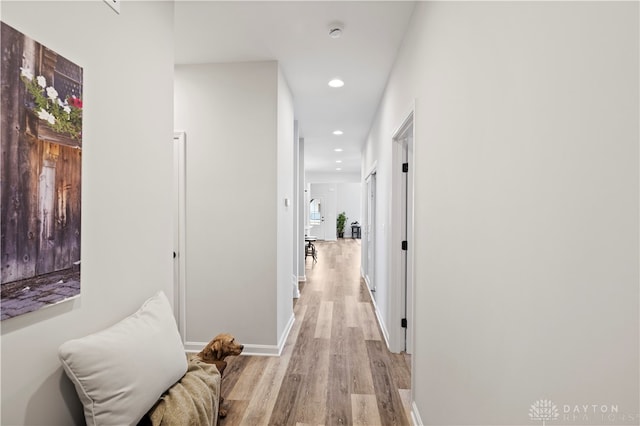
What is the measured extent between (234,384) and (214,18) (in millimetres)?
2742

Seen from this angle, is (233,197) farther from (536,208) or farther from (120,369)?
(536,208)

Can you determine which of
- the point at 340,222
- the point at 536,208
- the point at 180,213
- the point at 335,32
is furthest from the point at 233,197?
the point at 340,222

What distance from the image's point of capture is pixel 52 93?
1.05m

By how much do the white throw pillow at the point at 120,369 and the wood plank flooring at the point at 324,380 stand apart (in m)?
1.06

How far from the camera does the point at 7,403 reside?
94 cm

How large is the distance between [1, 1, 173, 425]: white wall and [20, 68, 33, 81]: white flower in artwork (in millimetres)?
118

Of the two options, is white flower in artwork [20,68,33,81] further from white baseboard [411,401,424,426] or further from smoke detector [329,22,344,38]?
white baseboard [411,401,424,426]

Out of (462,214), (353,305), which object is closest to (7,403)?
(462,214)

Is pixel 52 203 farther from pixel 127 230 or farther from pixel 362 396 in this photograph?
pixel 362 396

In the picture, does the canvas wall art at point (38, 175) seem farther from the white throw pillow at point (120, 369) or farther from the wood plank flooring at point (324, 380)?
the wood plank flooring at point (324, 380)

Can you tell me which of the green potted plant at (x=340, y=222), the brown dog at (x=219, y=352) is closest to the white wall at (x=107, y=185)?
the brown dog at (x=219, y=352)

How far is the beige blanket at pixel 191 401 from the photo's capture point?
1254mm

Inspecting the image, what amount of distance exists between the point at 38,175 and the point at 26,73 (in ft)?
1.00

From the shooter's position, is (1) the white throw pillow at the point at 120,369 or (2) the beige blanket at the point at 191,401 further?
(2) the beige blanket at the point at 191,401
